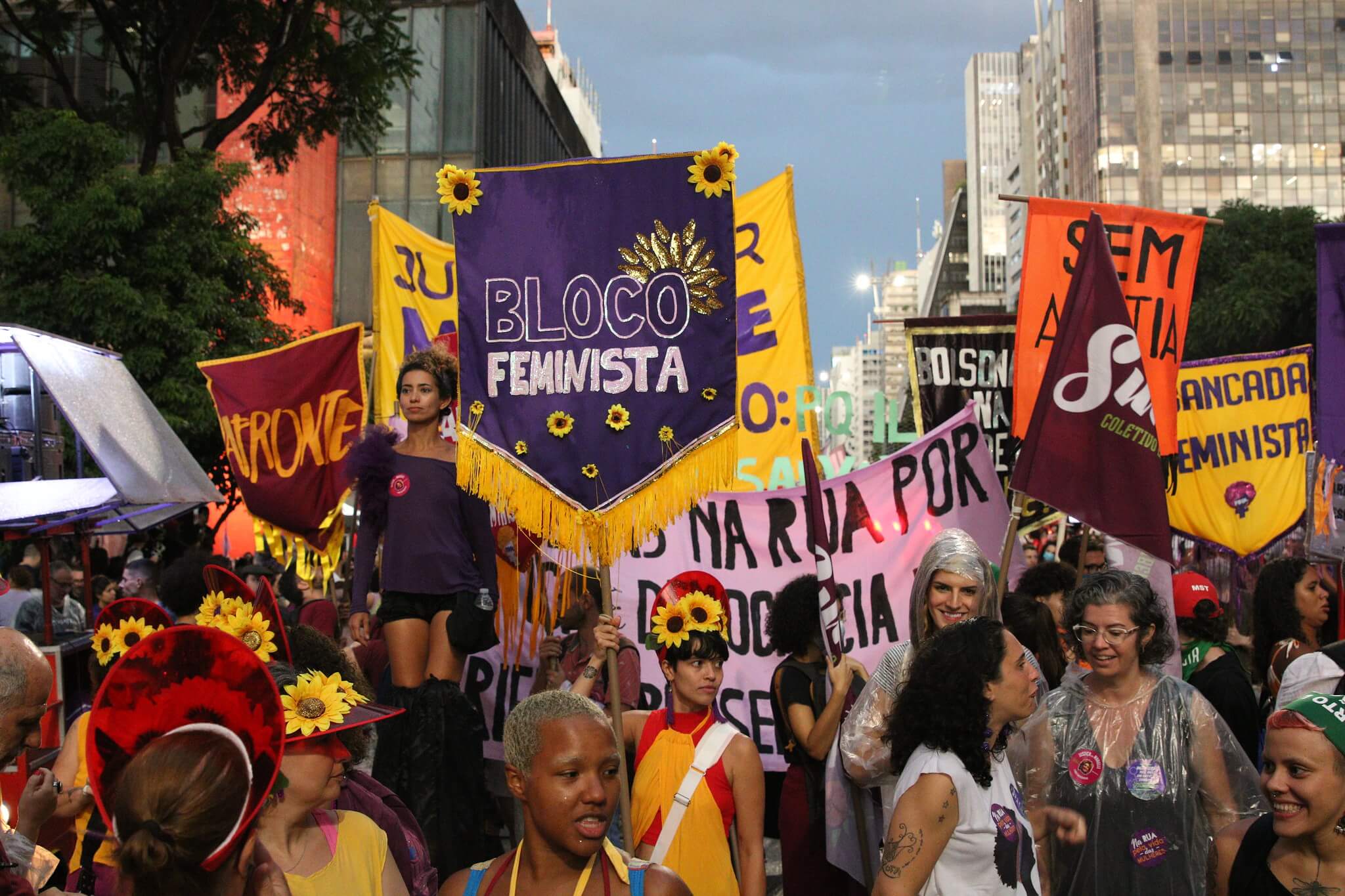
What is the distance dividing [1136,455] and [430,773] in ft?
10.7

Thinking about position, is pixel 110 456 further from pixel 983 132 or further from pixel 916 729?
pixel 983 132

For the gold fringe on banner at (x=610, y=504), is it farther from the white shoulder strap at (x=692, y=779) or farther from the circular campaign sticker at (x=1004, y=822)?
the circular campaign sticker at (x=1004, y=822)

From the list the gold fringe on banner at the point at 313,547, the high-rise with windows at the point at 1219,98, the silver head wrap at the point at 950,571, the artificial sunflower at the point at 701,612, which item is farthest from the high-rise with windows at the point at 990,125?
the artificial sunflower at the point at 701,612

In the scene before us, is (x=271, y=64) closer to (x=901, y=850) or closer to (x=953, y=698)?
(x=953, y=698)

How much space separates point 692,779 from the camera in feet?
14.5

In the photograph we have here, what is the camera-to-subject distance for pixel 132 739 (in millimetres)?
2604

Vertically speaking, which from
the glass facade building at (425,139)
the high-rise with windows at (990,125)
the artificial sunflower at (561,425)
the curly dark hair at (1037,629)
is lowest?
the curly dark hair at (1037,629)

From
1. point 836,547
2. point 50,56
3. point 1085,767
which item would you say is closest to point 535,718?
point 1085,767

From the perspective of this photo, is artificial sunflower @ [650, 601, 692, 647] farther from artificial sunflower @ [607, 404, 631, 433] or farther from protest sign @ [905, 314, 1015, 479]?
protest sign @ [905, 314, 1015, 479]

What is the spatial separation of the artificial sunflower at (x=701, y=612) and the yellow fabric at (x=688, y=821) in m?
0.42

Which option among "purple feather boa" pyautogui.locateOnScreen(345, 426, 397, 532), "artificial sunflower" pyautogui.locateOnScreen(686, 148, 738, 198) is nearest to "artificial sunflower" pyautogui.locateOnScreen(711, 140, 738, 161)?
"artificial sunflower" pyautogui.locateOnScreen(686, 148, 738, 198)

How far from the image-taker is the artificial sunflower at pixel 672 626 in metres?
4.76

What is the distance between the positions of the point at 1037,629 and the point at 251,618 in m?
3.75

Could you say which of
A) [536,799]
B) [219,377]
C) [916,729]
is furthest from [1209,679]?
[219,377]
